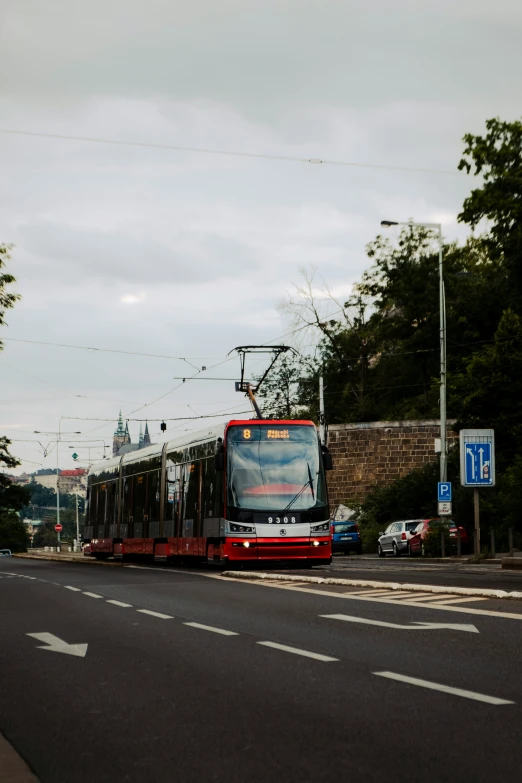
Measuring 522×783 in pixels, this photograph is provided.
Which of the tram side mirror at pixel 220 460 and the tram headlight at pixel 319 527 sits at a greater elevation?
the tram side mirror at pixel 220 460

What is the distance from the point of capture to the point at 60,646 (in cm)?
1056

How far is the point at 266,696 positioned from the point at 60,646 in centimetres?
374

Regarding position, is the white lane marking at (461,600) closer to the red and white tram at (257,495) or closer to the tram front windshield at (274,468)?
the red and white tram at (257,495)

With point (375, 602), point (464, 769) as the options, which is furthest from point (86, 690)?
point (375, 602)

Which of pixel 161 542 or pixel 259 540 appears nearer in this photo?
pixel 259 540

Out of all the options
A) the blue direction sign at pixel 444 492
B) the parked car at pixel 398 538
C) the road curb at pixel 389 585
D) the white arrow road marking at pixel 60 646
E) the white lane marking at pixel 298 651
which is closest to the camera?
the white lane marking at pixel 298 651

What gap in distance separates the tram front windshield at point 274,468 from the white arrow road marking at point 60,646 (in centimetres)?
1462

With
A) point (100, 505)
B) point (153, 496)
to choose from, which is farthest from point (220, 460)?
point (100, 505)

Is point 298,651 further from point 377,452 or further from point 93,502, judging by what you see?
point 377,452

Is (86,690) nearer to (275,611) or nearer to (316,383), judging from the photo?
(275,611)

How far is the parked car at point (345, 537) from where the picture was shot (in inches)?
1967

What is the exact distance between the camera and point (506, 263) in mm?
45000

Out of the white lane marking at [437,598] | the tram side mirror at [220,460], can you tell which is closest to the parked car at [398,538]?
the tram side mirror at [220,460]

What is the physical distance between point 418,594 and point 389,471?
4336 cm
